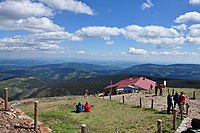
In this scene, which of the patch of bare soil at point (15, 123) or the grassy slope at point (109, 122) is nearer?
the patch of bare soil at point (15, 123)

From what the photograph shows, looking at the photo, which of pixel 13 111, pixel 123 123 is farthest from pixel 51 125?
pixel 123 123

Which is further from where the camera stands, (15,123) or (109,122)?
(109,122)

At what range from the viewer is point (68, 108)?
32.7 meters

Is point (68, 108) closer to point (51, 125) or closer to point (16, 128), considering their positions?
point (51, 125)

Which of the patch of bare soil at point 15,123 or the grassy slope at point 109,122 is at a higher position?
the patch of bare soil at point 15,123

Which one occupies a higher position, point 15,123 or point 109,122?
point 15,123

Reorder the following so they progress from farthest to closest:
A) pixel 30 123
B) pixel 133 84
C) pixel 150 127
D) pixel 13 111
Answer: pixel 133 84 → pixel 150 127 → pixel 13 111 → pixel 30 123

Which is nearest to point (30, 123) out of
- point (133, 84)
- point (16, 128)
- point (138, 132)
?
point (16, 128)

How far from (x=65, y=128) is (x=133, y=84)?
5383 centimetres

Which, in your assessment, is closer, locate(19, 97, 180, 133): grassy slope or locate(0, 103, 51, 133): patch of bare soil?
locate(0, 103, 51, 133): patch of bare soil

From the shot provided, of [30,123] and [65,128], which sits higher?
[30,123]

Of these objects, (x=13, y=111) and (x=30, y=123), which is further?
(x=13, y=111)

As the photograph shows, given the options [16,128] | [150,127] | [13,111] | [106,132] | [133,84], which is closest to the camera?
[16,128]

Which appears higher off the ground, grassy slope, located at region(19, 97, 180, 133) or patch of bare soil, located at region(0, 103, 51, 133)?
patch of bare soil, located at region(0, 103, 51, 133)
